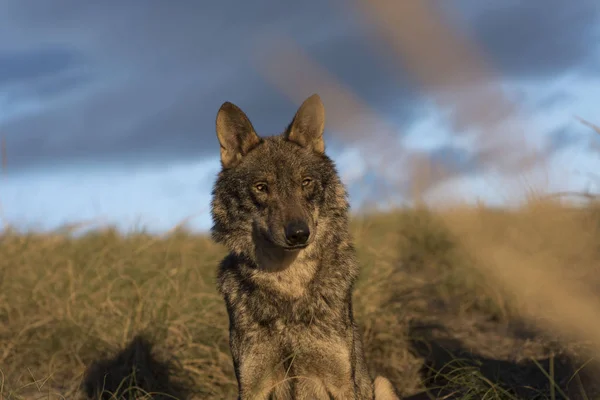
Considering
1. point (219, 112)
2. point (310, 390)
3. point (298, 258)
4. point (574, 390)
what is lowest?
point (574, 390)

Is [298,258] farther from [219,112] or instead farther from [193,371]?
[193,371]

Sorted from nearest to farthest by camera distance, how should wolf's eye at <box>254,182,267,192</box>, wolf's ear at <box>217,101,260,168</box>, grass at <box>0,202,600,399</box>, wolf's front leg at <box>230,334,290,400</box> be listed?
wolf's front leg at <box>230,334,290,400</box>, wolf's eye at <box>254,182,267,192</box>, wolf's ear at <box>217,101,260,168</box>, grass at <box>0,202,600,399</box>

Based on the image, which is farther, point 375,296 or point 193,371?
point 375,296

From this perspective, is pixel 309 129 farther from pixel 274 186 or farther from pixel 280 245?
pixel 280 245

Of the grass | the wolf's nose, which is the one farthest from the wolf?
the grass

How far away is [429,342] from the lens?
6492 mm

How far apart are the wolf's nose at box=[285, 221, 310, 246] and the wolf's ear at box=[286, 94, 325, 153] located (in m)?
0.89

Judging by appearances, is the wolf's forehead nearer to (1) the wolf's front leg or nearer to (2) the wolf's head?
(2) the wolf's head

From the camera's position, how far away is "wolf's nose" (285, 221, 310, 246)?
3.75 meters

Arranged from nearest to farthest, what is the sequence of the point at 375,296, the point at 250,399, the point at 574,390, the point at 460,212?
the point at 250,399 → the point at 574,390 → the point at 460,212 → the point at 375,296

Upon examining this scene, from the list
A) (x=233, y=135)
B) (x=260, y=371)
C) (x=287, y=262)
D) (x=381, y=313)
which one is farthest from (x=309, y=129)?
(x=381, y=313)

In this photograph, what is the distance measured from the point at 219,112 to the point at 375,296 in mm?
3585

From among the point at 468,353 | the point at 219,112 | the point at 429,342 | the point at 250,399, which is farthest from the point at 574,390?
the point at 219,112

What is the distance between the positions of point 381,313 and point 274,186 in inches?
128
